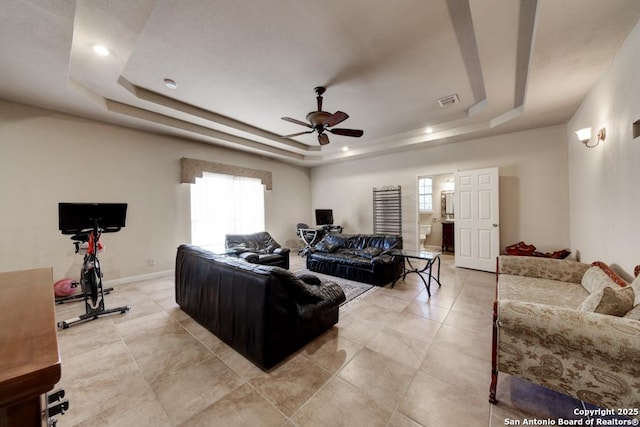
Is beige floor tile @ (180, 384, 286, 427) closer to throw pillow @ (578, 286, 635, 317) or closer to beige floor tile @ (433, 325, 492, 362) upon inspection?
beige floor tile @ (433, 325, 492, 362)

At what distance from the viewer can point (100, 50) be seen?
Answer: 7.73 ft

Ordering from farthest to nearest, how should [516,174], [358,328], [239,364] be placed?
[516,174] < [358,328] < [239,364]

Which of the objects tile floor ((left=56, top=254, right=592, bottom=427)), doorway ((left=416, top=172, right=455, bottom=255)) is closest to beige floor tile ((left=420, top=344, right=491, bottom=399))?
tile floor ((left=56, top=254, right=592, bottom=427))

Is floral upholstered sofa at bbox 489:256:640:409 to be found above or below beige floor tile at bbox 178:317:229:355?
above

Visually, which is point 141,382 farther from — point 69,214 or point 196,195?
point 196,195

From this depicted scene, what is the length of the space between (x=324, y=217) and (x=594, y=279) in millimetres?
5140

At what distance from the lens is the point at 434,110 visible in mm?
4090

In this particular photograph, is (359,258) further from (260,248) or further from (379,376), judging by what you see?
(379,376)

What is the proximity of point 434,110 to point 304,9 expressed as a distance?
116 inches

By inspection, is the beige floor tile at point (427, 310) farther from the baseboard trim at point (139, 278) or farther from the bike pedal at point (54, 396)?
the baseboard trim at point (139, 278)

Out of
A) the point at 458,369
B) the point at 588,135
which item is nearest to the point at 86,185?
the point at 458,369

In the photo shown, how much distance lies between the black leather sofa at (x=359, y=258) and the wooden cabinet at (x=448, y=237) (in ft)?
9.08

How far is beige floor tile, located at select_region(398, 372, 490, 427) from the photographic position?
4.80 feet

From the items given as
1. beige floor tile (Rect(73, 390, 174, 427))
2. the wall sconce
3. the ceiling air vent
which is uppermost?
the ceiling air vent
